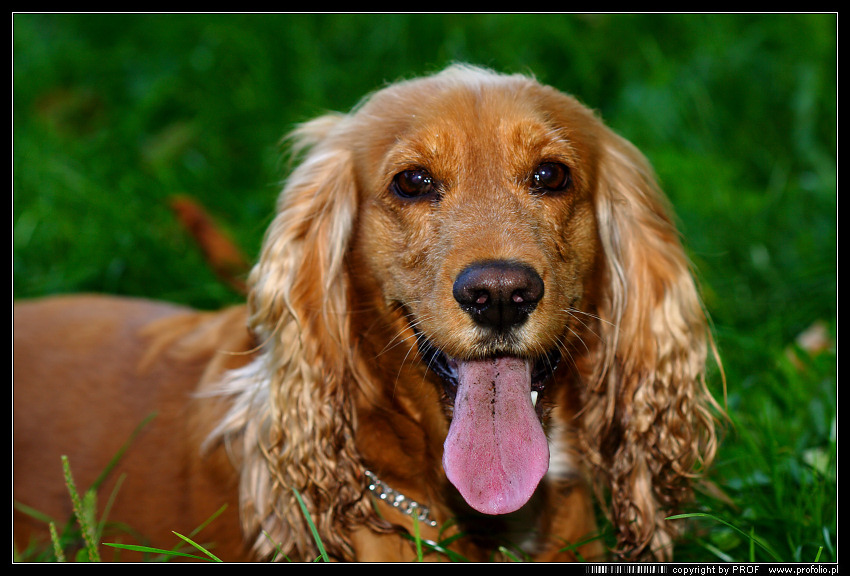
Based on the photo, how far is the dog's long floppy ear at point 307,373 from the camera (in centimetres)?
249

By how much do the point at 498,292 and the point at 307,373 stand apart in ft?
2.22

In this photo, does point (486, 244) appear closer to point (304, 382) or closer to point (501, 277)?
point (501, 277)

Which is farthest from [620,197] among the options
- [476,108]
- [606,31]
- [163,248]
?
[606,31]

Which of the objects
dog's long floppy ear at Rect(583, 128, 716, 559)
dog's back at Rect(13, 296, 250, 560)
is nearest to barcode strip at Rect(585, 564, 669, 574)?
dog's long floppy ear at Rect(583, 128, 716, 559)

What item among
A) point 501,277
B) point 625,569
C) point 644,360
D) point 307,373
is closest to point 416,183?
point 501,277

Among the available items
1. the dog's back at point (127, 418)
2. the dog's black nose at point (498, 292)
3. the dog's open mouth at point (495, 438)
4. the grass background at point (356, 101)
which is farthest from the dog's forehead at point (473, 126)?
the grass background at point (356, 101)

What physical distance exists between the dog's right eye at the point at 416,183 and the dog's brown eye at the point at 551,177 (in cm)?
27

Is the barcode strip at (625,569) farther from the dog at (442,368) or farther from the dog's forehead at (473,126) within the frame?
the dog's forehead at (473,126)

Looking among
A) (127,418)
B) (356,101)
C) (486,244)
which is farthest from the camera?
(356,101)

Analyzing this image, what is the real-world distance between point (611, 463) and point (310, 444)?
0.88m

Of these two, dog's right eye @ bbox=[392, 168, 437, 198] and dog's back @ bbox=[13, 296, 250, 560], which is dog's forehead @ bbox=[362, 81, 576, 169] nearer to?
dog's right eye @ bbox=[392, 168, 437, 198]

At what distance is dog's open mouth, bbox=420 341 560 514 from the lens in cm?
221

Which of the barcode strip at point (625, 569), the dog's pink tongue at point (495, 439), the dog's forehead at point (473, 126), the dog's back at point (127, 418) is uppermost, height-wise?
the dog's forehead at point (473, 126)

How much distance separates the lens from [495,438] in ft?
7.32
